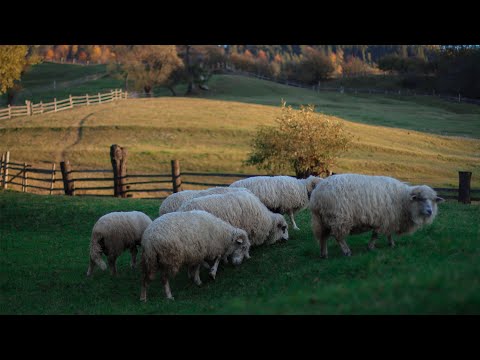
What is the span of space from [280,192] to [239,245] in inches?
130

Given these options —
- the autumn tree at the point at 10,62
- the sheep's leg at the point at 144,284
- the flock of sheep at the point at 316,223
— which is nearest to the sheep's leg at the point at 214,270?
the flock of sheep at the point at 316,223

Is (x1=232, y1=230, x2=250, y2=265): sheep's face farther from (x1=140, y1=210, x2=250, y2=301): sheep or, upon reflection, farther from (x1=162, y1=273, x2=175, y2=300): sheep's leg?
(x1=162, y1=273, x2=175, y2=300): sheep's leg

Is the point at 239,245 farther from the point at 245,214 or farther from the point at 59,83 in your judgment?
the point at 59,83

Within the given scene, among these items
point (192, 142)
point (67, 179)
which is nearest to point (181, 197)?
point (67, 179)

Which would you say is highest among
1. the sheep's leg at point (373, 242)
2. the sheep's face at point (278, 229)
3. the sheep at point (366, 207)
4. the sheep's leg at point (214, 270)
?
the sheep at point (366, 207)

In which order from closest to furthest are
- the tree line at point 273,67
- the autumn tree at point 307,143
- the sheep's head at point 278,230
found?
the sheep's head at point 278,230 < the autumn tree at point 307,143 < the tree line at point 273,67

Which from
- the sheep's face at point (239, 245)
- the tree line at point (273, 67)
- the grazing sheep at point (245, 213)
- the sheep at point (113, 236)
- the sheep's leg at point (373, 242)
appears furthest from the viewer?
the tree line at point (273, 67)

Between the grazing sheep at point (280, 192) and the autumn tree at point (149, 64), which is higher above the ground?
the autumn tree at point (149, 64)

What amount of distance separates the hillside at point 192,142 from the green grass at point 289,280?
1569cm

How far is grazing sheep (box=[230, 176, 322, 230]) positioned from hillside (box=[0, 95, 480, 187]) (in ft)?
45.1

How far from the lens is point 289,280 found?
8.65 m

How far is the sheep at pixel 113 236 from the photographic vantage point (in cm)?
1159

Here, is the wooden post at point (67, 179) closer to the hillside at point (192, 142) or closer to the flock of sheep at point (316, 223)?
the hillside at point (192, 142)

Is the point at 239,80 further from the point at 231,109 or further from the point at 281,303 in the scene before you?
the point at 281,303
